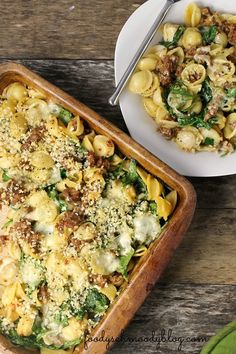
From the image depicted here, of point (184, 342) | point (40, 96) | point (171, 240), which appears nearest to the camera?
point (171, 240)

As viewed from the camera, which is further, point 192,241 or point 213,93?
point 192,241

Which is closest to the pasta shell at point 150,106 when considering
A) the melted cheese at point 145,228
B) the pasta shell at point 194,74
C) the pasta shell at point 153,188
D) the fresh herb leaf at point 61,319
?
the pasta shell at point 194,74

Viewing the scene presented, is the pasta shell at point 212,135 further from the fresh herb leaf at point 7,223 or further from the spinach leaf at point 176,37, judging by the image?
the fresh herb leaf at point 7,223

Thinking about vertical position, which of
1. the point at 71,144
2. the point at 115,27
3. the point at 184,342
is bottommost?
the point at 184,342

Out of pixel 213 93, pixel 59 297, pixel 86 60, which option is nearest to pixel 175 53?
pixel 213 93

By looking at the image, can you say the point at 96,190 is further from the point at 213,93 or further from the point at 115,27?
the point at 115,27

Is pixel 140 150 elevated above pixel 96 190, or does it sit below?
above

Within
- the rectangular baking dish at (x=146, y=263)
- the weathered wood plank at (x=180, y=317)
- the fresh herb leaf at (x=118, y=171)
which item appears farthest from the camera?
the weathered wood plank at (x=180, y=317)
